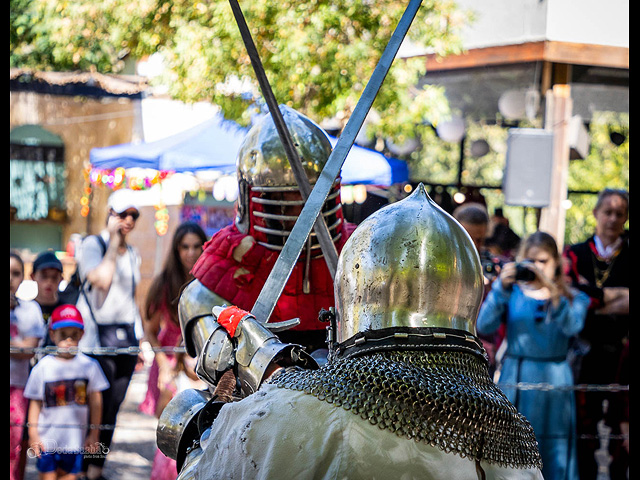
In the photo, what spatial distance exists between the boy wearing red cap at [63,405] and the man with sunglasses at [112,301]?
102 millimetres

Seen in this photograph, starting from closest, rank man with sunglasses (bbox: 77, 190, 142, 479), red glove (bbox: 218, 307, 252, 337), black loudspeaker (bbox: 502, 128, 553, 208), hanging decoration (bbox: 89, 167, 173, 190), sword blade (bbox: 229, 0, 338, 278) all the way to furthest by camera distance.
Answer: red glove (bbox: 218, 307, 252, 337), sword blade (bbox: 229, 0, 338, 278), man with sunglasses (bbox: 77, 190, 142, 479), black loudspeaker (bbox: 502, 128, 553, 208), hanging decoration (bbox: 89, 167, 173, 190)

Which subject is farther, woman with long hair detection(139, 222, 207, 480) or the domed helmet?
woman with long hair detection(139, 222, 207, 480)

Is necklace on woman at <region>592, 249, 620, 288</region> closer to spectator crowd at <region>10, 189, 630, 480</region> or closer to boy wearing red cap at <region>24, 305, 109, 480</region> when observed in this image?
spectator crowd at <region>10, 189, 630, 480</region>

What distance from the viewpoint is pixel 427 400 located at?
5.57 ft

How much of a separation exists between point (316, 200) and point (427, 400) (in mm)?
1147

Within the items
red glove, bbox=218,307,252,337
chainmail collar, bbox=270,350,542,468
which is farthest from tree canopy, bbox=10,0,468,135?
chainmail collar, bbox=270,350,542,468

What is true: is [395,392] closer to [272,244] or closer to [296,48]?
[272,244]

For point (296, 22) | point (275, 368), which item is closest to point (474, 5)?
point (296, 22)

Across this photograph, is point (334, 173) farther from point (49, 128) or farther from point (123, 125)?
point (49, 128)

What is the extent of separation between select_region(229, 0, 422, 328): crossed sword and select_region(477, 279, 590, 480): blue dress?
2.26 metres

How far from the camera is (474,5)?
33.2 ft

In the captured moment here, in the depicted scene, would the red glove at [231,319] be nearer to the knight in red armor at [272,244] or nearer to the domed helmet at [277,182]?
the knight in red armor at [272,244]

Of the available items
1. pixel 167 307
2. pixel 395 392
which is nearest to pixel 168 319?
pixel 167 307

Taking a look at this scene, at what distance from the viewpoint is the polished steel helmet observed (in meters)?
1.88
